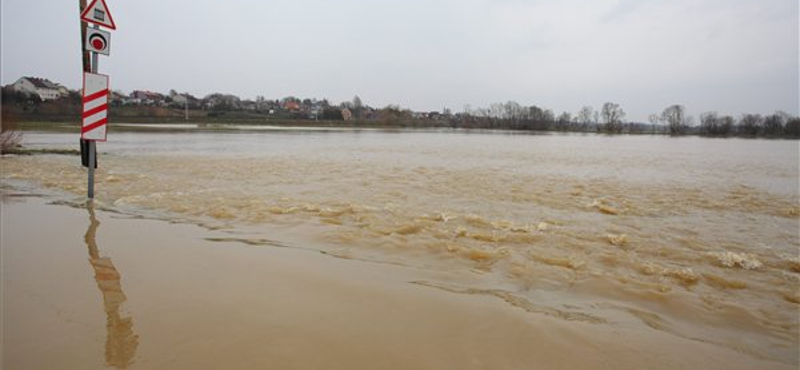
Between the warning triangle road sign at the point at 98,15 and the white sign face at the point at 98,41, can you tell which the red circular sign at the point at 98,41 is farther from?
the warning triangle road sign at the point at 98,15

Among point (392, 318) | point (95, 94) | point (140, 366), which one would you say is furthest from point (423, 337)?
point (95, 94)

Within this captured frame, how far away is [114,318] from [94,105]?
4932 mm

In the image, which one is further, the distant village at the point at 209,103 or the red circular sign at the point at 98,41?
the distant village at the point at 209,103

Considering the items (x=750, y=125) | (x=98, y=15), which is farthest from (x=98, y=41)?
(x=750, y=125)

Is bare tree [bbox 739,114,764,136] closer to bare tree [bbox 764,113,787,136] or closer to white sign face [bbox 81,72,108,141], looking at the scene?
bare tree [bbox 764,113,787,136]

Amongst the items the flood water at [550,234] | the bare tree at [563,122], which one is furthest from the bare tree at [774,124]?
the flood water at [550,234]

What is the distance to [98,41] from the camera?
553 cm

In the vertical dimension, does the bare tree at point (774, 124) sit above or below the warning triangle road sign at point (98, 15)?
above

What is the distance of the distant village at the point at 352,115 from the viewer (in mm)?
79312

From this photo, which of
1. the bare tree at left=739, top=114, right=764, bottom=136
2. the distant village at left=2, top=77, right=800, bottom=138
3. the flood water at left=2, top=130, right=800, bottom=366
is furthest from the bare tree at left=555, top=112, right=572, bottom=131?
the flood water at left=2, top=130, right=800, bottom=366

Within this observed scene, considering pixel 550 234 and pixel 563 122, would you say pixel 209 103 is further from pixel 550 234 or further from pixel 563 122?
pixel 550 234

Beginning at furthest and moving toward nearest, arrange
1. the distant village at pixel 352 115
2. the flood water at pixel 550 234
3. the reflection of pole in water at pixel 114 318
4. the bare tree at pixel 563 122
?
the bare tree at pixel 563 122, the distant village at pixel 352 115, the flood water at pixel 550 234, the reflection of pole in water at pixel 114 318

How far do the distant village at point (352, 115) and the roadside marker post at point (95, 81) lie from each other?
71.5 meters

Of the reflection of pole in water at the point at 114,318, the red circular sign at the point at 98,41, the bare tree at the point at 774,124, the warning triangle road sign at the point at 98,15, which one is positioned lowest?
the reflection of pole in water at the point at 114,318
